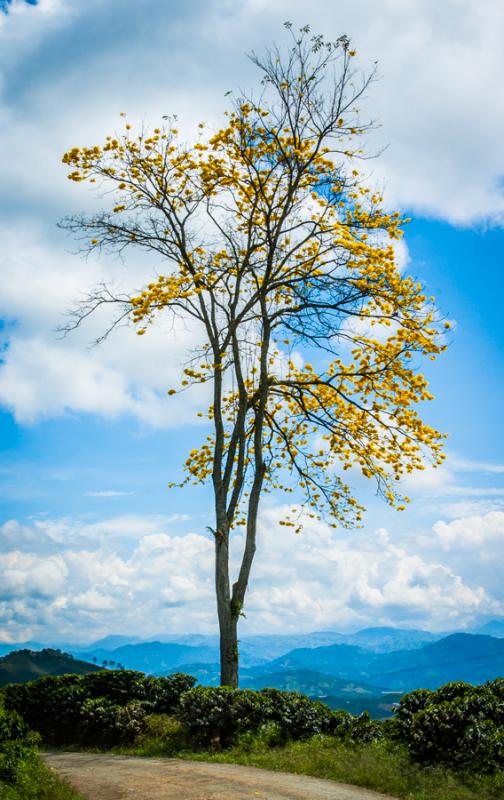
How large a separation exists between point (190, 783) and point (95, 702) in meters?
5.05

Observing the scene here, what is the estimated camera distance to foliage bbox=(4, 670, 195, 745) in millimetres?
13234

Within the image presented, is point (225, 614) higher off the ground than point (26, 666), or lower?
higher

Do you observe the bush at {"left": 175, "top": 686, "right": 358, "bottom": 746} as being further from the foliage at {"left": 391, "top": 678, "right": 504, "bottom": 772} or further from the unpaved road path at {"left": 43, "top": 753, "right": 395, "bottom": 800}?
the foliage at {"left": 391, "top": 678, "right": 504, "bottom": 772}

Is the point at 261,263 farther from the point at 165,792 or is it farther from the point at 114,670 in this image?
the point at 165,792

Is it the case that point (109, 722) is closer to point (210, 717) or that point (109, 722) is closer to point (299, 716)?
point (210, 717)

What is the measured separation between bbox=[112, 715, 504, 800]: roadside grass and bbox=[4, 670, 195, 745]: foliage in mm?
580

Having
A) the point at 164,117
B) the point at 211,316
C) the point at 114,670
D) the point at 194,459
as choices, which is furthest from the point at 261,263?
the point at 114,670

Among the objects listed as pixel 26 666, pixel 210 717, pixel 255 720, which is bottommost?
pixel 26 666

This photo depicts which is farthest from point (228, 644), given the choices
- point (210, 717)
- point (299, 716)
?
point (299, 716)

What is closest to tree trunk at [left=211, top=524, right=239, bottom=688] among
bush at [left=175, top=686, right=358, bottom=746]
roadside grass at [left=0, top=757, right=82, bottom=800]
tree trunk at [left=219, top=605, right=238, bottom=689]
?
tree trunk at [left=219, top=605, right=238, bottom=689]

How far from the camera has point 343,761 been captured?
10258 millimetres

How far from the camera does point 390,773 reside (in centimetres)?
938

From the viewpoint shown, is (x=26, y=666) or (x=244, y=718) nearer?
(x=244, y=718)

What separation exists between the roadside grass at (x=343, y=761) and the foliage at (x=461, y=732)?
0.80ft
